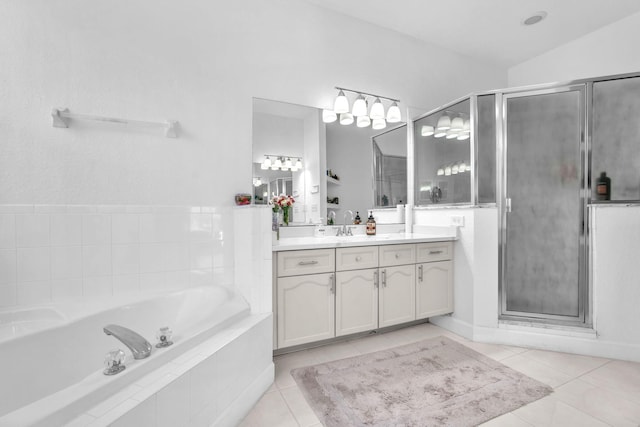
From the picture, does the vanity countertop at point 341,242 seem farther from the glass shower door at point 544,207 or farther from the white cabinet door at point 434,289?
the glass shower door at point 544,207

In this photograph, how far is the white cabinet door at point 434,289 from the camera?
245 cm

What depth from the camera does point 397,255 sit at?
2.35 metres

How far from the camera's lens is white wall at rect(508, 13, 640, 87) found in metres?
2.68

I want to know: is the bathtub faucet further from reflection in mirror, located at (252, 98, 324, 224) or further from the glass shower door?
the glass shower door

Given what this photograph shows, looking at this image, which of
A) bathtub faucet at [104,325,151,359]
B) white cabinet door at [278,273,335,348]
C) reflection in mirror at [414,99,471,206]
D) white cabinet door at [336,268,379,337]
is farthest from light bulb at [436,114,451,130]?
bathtub faucet at [104,325,151,359]

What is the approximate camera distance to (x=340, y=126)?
108 inches

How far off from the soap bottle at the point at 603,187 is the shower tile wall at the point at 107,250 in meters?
2.74

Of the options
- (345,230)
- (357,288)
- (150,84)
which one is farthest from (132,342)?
(345,230)

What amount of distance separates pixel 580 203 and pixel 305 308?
2205 millimetres

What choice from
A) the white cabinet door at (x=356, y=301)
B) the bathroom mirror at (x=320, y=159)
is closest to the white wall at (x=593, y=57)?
the bathroom mirror at (x=320, y=159)

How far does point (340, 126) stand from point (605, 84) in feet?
6.55

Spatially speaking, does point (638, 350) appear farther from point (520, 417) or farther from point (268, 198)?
point (268, 198)

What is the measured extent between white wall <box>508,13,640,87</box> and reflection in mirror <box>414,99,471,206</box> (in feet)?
4.26

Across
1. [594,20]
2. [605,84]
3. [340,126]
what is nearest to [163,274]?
[340,126]
